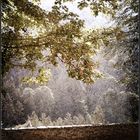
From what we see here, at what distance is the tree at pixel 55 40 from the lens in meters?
4.98

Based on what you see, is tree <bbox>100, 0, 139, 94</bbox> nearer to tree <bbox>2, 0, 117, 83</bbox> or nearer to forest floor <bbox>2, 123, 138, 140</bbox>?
tree <bbox>2, 0, 117, 83</bbox>

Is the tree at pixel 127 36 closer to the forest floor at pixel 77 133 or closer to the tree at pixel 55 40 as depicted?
the tree at pixel 55 40

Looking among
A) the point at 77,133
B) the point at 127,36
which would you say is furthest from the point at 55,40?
the point at 127,36

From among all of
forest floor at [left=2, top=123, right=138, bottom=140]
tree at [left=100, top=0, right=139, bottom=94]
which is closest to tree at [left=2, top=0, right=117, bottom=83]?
tree at [left=100, top=0, right=139, bottom=94]

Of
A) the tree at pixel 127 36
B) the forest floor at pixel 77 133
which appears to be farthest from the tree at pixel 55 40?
the forest floor at pixel 77 133

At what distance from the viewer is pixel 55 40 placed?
5.06m

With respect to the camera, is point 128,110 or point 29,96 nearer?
point 128,110

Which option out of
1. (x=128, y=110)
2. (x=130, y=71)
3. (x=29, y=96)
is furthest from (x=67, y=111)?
(x=130, y=71)

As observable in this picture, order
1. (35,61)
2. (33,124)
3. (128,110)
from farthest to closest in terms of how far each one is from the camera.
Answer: (33,124)
(128,110)
(35,61)

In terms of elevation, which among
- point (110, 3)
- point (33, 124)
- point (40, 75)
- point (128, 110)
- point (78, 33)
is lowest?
point (33, 124)

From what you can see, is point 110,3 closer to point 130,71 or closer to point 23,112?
point 130,71

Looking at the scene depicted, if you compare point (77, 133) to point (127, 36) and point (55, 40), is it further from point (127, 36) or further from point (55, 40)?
point (127, 36)

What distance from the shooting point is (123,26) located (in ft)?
22.5

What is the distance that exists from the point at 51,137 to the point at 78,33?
1.68 m
